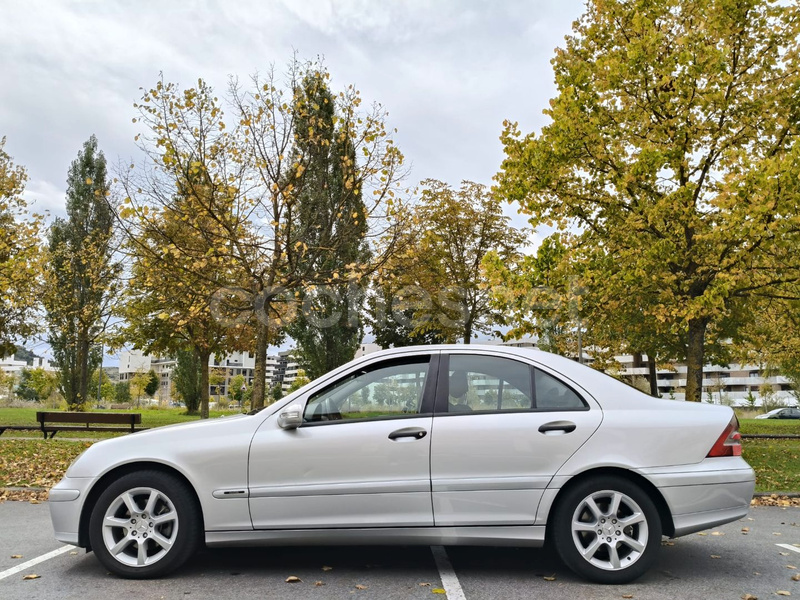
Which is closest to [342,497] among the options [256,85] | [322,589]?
[322,589]

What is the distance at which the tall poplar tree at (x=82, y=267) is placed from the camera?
2852 centimetres

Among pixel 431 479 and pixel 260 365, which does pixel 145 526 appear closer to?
pixel 431 479

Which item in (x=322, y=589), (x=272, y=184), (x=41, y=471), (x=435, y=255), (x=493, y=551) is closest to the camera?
(x=322, y=589)

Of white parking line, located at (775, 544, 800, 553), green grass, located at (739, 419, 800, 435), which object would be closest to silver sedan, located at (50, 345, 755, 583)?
white parking line, located at (775, 544, 800, 553)

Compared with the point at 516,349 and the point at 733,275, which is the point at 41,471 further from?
the point at 733,275

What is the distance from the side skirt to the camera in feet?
15.5

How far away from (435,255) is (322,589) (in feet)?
83.0

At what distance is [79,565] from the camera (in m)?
5.25

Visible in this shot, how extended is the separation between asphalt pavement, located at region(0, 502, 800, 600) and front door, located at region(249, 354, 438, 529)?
0.44m

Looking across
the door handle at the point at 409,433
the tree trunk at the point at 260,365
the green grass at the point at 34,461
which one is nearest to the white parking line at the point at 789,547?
the door handle at the point at 409,433

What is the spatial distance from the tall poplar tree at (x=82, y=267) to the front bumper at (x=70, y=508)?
22.7 meters

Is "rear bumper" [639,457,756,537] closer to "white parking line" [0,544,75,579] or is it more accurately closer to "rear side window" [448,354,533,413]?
"rear side window" [448,354,533,413]

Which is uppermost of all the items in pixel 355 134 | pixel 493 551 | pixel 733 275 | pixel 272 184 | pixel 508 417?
pixel 355 134

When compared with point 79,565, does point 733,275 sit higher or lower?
higher
